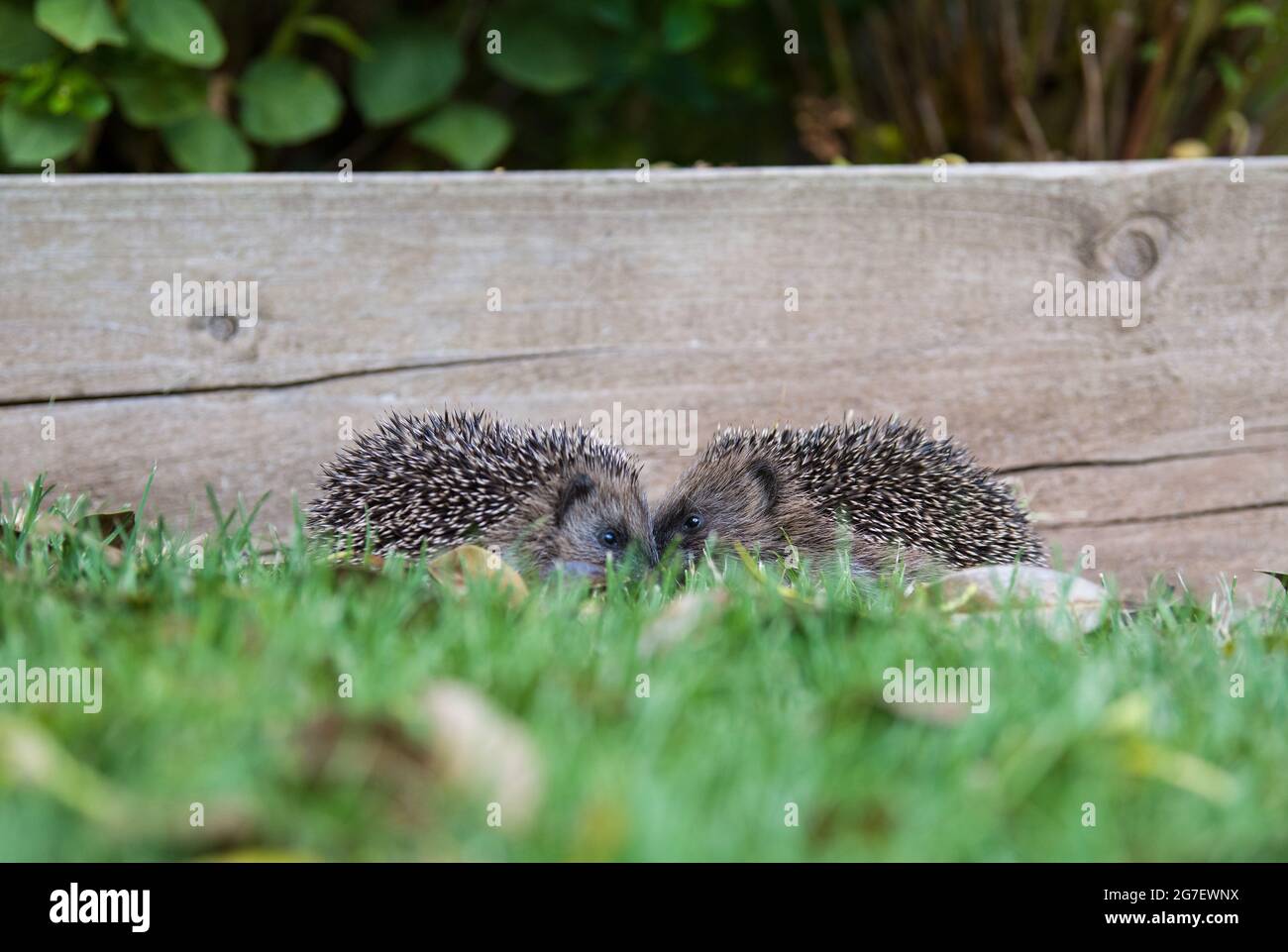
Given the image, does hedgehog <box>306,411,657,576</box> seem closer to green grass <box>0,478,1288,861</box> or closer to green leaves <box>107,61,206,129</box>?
green grass <box>0,478,1288,861</box>

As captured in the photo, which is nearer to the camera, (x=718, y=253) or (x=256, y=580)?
(x=256, y=580)

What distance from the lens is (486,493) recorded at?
394cm

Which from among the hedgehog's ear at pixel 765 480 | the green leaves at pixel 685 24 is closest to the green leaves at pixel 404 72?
the green leaves at pixel 685 24

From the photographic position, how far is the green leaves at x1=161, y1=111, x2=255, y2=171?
493 cm

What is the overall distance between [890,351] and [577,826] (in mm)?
3025

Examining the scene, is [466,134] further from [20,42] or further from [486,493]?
[486,493]

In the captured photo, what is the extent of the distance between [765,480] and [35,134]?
9.58ft

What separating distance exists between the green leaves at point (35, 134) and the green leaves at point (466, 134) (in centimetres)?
134

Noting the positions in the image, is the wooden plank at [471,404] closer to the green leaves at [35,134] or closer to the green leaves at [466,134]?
the green leaves at [35,134]

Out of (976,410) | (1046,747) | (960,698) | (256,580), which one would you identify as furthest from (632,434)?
(1046,747)

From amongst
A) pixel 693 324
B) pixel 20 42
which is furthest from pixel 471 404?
pixel 20 42

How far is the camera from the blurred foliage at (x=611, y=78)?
4.84 metres

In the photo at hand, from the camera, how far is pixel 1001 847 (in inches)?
66.0
